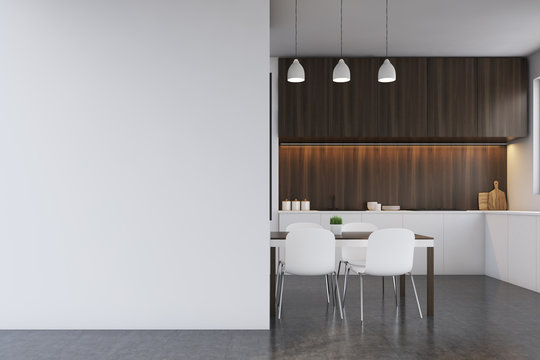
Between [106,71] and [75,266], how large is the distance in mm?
1645

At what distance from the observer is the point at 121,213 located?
4.11 meters

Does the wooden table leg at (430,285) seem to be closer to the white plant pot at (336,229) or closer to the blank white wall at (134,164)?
the white plant pot at (336,229)

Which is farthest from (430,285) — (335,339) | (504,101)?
(504,101)

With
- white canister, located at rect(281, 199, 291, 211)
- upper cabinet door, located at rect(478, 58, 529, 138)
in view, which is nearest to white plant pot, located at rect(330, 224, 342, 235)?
white canister, located at rect(281, 199, 291, 211)

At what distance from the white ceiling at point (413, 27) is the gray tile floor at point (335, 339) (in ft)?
10.4

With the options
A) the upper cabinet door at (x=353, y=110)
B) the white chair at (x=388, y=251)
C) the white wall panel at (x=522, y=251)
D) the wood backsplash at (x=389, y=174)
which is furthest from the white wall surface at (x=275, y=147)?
the white wall panel at (x=522, y=251)

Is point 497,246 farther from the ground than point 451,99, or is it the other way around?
point 451,99

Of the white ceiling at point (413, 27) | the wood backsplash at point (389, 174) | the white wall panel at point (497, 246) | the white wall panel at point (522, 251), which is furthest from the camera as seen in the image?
the wood backsplash at point (389, 174)

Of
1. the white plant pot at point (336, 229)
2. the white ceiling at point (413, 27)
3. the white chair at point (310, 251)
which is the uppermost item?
the white ceiling at point (413, 27)

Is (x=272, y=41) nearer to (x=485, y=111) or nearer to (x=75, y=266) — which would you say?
(x=485, y=111)

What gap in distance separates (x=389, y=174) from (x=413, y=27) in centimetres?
250

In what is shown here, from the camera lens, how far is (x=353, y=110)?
23.2 ft

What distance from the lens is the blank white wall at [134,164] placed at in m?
4.10

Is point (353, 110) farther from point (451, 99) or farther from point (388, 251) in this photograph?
point (388, 251)
